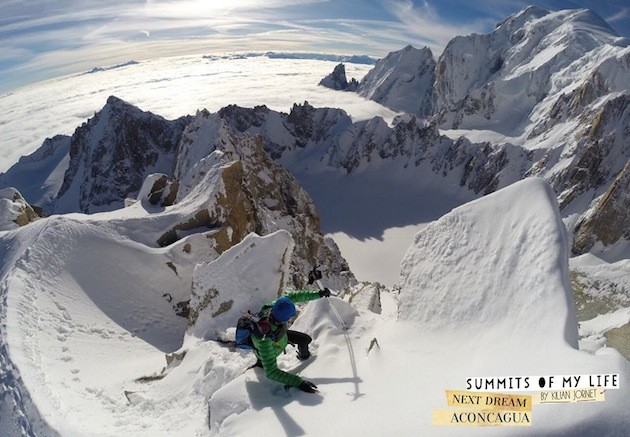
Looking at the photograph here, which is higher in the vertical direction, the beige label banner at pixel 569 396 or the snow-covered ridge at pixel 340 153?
the beige label banner at pixel 569 396

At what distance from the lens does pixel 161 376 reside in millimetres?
12086

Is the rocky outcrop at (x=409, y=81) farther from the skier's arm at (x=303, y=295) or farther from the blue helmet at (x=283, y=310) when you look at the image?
the blue helmet at (x=283, y=310)

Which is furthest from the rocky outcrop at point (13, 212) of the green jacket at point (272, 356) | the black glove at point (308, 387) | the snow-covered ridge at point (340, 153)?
the black glove at point (308, 387)

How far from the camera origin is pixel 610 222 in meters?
48.1

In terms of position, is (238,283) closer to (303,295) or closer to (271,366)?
(303,295)

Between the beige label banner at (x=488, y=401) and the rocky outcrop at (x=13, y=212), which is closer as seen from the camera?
the beige label banner at (x=488, y=401)

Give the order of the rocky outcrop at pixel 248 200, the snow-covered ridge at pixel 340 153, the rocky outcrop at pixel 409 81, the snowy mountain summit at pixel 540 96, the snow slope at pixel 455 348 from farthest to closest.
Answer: the rocky outcrop at pixel 409 81 → the snowy mountain summit at pixel 540 96 → the snow-covered ridge at pixel 340 153 → the rocky outcrop at pixel 248 200 → the snow slope at pixel 455 348

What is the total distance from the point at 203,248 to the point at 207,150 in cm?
2528

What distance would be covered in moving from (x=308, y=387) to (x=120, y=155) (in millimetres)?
102268

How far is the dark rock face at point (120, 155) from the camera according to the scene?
322 feet

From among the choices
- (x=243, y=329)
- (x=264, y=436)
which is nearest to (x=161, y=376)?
(x=243, y=329)

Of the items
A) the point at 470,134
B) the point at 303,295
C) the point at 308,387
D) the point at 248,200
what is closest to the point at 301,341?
the point at 303,295

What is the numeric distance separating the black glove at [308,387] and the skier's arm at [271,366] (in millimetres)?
73

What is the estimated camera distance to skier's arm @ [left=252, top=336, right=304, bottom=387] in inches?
334
